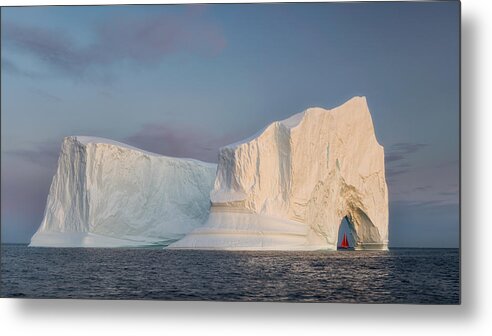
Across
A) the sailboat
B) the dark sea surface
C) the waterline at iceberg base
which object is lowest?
the dark sea surface

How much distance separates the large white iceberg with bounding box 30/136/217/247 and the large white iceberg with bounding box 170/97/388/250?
4156 millimetres

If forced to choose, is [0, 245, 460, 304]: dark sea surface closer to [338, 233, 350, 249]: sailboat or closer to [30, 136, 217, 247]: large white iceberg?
[338, 233, 350, 249]: sailboat

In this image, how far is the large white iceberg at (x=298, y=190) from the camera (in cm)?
1591

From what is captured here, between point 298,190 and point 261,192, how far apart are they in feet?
3.40

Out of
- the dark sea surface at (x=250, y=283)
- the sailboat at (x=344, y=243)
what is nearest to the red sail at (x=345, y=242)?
the sailboat at (x=344, y=243)

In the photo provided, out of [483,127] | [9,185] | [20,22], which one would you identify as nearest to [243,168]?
[9,185]

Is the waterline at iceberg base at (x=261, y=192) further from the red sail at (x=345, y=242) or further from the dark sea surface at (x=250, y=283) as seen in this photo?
the dark sea surface at (x=250, y=283)

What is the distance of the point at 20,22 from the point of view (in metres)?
10.0

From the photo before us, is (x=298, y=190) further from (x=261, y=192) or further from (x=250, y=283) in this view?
(x=250, y=283)

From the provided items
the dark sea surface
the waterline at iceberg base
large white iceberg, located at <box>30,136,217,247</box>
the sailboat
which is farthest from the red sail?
the dark sea surface

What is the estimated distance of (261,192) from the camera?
1775cm

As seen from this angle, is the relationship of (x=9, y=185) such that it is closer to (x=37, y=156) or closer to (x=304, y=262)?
(x=37, y=156)

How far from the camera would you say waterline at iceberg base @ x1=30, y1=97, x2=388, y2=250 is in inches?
626

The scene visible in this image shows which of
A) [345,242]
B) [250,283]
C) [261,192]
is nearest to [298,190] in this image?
[261,192]
